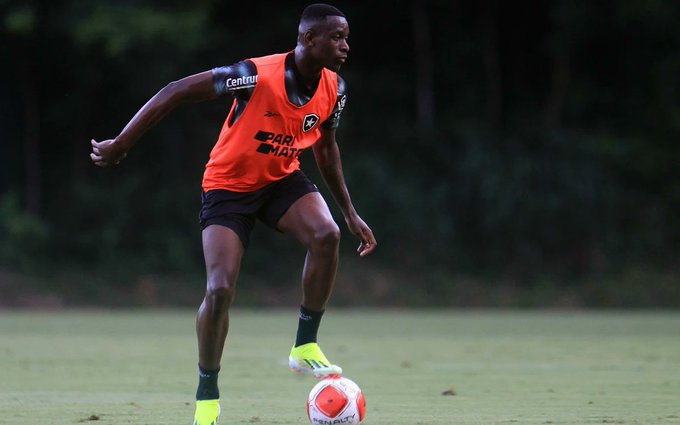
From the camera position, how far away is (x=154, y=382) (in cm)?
1127

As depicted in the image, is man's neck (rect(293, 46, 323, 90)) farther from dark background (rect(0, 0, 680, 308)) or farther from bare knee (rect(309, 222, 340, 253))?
dark background (rect(0, 0, 680, 308))

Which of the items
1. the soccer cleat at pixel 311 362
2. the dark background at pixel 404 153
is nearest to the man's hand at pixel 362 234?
the soccer cleat at pixel 311 362

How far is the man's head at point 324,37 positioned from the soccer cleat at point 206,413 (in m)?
2.30

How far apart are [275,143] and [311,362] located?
1.55m

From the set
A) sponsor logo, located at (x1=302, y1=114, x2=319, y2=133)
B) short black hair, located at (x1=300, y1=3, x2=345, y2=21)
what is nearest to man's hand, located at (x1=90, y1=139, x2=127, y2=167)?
sponsor logo, located at (x1=302, y1=114, x2=319, y2=133)

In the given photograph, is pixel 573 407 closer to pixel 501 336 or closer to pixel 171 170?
pixel 501 336

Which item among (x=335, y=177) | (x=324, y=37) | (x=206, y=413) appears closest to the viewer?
(x=206, y=413)

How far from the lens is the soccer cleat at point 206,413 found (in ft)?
24.5

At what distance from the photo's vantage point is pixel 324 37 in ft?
26.2

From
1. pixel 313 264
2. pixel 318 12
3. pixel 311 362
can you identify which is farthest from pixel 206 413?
pixel 318 12

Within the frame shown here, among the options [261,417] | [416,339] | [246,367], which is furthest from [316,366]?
[416,339]

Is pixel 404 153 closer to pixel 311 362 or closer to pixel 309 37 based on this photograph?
pixel 311 362

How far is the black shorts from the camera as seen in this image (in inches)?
316

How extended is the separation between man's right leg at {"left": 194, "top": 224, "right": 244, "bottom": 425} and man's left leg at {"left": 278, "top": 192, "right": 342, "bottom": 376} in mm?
→ 616
